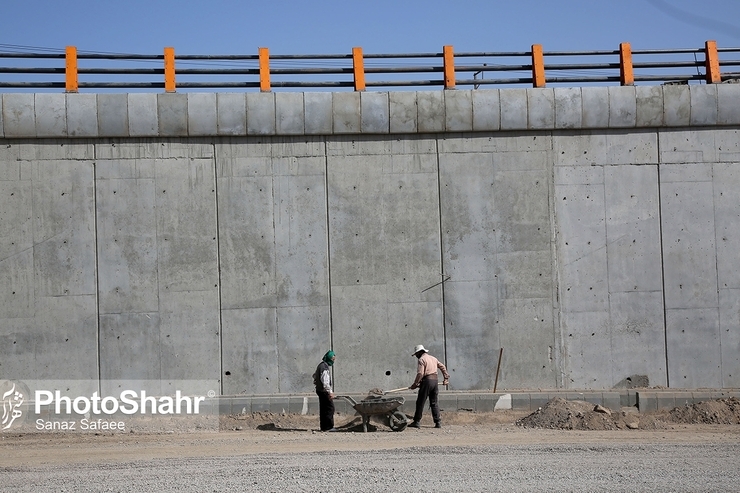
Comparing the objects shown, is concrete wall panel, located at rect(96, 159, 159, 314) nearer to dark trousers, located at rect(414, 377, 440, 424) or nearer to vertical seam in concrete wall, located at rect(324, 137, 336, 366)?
vertical seam in concrete wall, located at rect(324, 137, 336, 366)

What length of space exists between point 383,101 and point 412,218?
6.91 ft

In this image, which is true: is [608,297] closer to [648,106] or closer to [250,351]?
[648,106]

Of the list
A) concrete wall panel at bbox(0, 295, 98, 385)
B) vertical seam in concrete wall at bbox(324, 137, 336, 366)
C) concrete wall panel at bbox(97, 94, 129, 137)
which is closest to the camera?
concrete wall panel at bbox(0, 295, 98, 385)

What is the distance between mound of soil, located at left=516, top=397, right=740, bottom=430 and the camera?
1487 cm

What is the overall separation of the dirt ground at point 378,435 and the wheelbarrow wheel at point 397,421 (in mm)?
108

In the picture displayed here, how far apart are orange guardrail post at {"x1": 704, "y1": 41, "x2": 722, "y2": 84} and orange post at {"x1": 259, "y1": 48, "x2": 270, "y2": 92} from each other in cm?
806

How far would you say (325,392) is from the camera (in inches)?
575

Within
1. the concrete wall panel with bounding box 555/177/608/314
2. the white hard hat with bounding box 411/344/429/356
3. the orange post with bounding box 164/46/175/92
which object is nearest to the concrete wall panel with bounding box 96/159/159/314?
the orange post with bounding box 164/46/175/92

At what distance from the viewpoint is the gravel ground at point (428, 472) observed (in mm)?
10461

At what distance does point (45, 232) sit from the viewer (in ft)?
52.4

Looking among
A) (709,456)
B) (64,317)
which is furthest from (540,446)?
(64,317)

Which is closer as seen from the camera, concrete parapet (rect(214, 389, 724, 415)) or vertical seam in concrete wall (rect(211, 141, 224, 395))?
concrete parapet (rect(214, 389, 724, 415))

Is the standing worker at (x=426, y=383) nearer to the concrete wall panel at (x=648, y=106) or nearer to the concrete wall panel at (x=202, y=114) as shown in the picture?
the concrete wall panel at (x=202, y=114)

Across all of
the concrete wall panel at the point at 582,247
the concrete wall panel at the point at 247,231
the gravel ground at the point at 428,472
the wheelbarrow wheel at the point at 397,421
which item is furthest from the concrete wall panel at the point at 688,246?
the concrete wall panel at the point at 247,231
